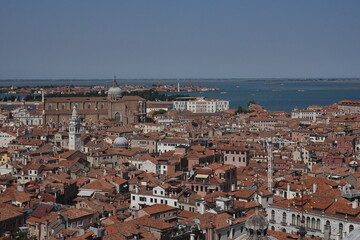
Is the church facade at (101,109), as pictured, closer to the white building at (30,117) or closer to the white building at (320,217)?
the white building at (30,117)

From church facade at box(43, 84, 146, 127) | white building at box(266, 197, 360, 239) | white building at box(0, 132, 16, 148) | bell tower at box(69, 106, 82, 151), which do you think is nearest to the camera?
white building at box(266, 197, 360, 239)

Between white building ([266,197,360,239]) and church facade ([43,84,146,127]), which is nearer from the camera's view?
white building ([266,197,360,239])

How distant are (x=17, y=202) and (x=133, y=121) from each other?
39.5 meters

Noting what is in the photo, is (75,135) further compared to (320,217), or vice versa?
(75,135)

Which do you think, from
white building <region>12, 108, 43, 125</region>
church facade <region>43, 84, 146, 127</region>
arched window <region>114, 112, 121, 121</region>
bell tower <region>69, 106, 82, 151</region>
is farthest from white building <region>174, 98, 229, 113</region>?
bell tower <region>69, 106, 82, 151</region>

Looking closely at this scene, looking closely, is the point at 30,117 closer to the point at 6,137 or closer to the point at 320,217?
the point at 6,137

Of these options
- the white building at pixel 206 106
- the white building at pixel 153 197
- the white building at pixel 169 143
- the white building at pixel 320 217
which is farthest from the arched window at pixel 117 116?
the white building at pixel 320 217

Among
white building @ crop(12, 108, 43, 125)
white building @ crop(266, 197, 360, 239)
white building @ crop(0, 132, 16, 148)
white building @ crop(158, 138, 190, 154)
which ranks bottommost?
white building @ crop(12, 108, 43, 125)

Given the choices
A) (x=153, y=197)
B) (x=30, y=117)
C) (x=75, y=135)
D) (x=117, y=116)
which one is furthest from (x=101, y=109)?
(x=153, y=197)

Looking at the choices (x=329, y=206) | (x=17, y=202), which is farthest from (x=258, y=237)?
(x=17, y=202)

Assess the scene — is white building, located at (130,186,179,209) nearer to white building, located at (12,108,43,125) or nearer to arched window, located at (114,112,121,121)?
arched window, located at (114,112,121,121)

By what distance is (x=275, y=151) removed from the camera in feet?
107

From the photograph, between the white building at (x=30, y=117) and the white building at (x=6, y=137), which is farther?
the white building at (x=30, y=117)

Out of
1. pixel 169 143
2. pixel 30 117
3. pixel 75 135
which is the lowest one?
pixel 30 117
